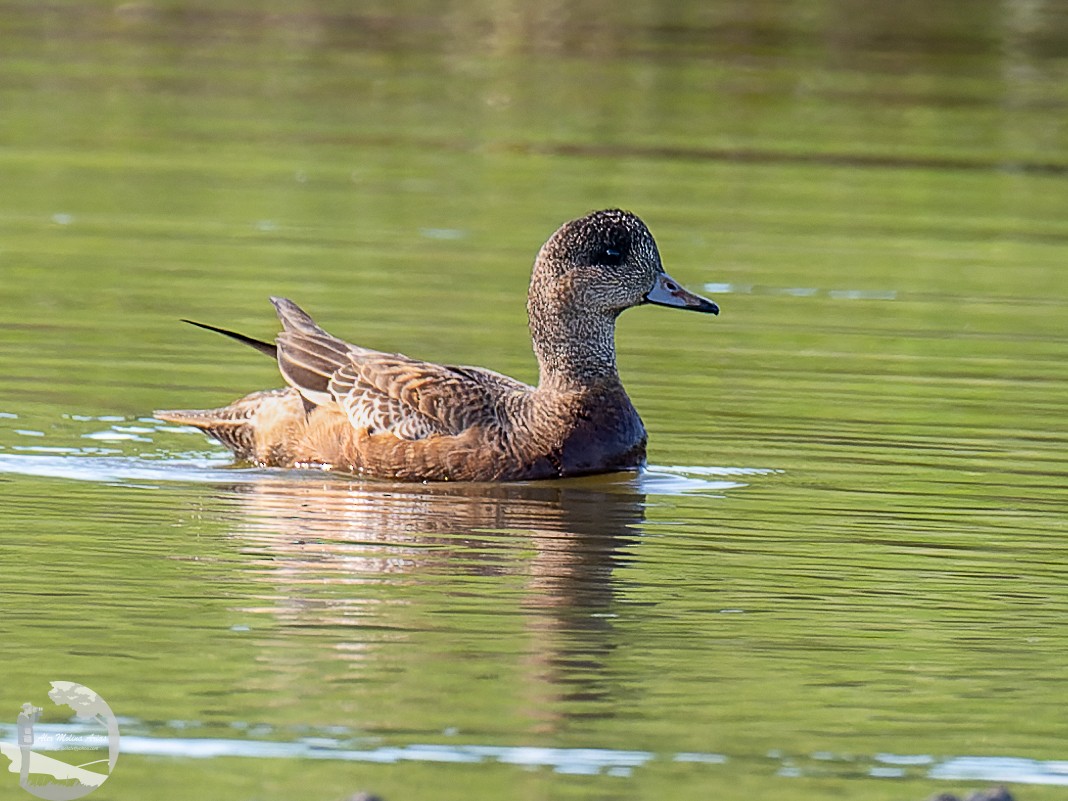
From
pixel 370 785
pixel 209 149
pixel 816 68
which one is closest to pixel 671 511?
pixel 370 785

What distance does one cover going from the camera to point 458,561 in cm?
861

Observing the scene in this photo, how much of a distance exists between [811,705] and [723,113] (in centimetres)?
1802

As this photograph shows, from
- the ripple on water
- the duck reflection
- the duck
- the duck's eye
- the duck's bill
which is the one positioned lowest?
the ripple on water

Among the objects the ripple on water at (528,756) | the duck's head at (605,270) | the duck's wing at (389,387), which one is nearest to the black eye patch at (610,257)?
the duck's head at (605,270)

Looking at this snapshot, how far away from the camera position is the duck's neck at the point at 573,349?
10.6m

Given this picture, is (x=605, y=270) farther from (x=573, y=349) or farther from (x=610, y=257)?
(x=573, y=349)

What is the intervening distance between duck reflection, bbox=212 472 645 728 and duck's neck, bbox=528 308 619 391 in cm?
47

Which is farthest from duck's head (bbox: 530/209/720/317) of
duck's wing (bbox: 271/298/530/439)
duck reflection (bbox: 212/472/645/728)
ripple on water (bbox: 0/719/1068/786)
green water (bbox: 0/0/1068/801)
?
ripple on water (bbox: 0/719/1068/786)

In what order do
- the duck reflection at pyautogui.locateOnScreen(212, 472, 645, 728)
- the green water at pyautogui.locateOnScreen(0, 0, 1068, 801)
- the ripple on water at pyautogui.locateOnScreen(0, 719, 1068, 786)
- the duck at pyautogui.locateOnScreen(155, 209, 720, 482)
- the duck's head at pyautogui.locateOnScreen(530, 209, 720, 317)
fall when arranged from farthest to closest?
the duck's head at pyautogui.locateOnScreen(530, 209, 720, 317) < the duck at pyautogui.locateOnScreen(155, 209, 720, 482) < the duck reflection at pyautogui.locateOnScreen(212, 472, 645, 728) < the green water at pyautogui.locateOnScreen(0, 0, 1068, 801) < the ripple on water at pyautogui.locateOnScreen(0, 719, 1068, 786)

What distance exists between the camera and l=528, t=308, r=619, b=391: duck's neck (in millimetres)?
10648

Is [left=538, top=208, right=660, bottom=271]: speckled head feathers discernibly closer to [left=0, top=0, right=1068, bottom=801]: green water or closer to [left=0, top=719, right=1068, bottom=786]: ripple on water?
[left=0, top=0, right=1068, bottom=801]: green water

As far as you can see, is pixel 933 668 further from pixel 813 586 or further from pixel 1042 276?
pixel 1042 276

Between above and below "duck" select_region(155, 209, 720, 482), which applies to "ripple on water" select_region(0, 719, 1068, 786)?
below

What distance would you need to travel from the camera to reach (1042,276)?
647 inches
